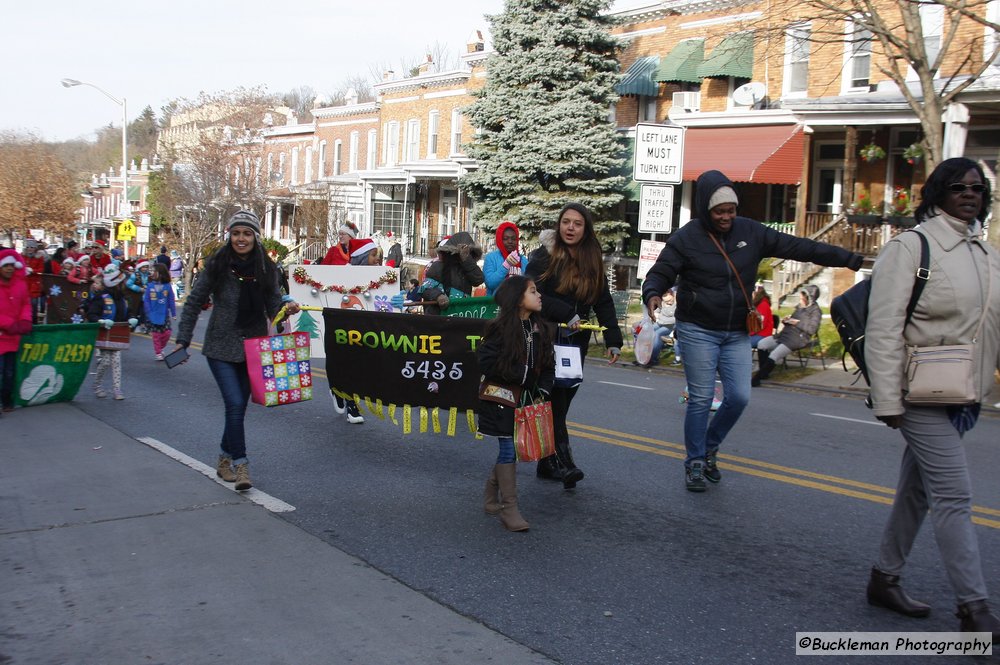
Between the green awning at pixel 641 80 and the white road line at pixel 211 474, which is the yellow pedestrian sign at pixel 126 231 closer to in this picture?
the green awning at pixel 641 80

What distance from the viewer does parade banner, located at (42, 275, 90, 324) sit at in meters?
14.8

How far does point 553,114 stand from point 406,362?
77.7 feet

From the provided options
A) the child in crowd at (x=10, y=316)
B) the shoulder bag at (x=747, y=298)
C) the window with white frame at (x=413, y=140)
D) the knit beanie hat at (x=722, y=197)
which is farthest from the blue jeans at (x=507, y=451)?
the window with white frame at (x=413, y=140)

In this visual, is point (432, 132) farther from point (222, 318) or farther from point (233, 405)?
point (233, 405)

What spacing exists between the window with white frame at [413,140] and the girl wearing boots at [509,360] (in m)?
39.4

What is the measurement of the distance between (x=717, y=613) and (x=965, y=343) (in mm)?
1693

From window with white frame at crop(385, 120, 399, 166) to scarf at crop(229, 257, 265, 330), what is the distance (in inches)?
1565

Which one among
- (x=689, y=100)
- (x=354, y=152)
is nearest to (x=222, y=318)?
(x=689, y=100)

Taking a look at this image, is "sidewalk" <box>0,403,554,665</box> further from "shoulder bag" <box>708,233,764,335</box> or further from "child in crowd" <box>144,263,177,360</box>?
"child in crowd" <box>144,263,177,360</box>

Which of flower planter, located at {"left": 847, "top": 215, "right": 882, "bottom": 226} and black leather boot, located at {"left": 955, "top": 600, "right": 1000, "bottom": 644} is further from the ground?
flower planter, located at {"left": 847, "top": 215, "right": 882, "bottom": 226}

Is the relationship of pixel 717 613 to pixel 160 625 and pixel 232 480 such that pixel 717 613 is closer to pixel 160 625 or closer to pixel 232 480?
pixel 160 625

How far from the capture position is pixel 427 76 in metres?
43.2

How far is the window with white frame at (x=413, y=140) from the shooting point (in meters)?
44.6

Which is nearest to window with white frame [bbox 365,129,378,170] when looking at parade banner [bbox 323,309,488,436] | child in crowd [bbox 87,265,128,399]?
child in crowd [bbox 87,265,128,399]
